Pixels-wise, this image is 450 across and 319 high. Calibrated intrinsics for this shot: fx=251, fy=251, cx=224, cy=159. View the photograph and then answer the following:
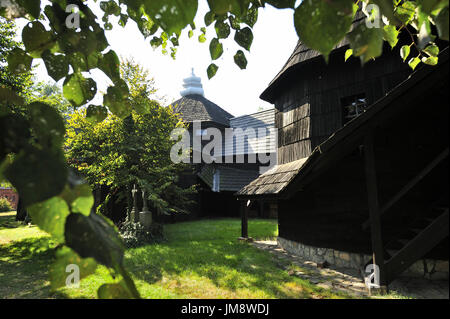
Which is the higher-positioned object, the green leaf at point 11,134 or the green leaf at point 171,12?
the green leaf at point 171,12

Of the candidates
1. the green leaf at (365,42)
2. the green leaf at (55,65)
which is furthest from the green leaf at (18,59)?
the green leaf at (365,42)

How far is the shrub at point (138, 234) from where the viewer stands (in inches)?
345

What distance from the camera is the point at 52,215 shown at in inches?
19.1

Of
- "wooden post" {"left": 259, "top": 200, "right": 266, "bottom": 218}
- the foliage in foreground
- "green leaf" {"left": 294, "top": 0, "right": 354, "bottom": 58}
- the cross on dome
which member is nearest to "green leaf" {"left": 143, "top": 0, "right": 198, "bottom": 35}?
the foliage in foreground

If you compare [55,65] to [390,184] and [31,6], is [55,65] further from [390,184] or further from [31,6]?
[390,184]

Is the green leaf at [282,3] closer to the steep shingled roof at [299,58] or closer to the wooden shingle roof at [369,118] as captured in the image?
the wooden shingle roof at [369,118]

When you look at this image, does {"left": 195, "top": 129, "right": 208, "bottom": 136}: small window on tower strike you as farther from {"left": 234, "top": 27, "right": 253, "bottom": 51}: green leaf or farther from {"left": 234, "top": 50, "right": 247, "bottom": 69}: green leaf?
{"left": 234, "top": 27, "right": 253, "bottom": 51}: green leaf

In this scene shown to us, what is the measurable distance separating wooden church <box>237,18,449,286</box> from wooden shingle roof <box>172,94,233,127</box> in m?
10.1

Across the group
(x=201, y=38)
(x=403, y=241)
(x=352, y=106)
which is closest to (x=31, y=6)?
(x=201, y=38)

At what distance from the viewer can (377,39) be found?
648mm

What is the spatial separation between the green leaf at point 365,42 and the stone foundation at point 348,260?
6303mm

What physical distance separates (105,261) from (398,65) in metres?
7.60
